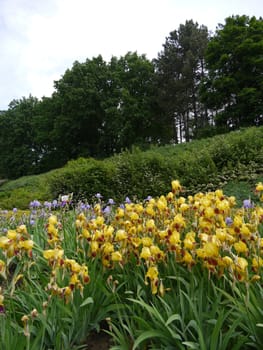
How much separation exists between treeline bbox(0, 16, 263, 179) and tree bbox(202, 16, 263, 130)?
0.07 m


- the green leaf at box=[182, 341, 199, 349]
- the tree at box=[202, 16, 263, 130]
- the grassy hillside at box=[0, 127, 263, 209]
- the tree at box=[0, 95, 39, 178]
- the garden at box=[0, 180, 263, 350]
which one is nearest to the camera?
the green leaf at box=[182, 341, 199, 349]

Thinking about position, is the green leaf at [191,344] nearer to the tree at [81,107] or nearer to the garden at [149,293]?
the garden at [149,293]

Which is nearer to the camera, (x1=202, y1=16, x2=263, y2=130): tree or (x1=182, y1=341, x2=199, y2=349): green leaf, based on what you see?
(x1=182, y1=341, x2=199, y2=349): green leaf

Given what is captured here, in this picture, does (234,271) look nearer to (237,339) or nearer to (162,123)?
(237,339)

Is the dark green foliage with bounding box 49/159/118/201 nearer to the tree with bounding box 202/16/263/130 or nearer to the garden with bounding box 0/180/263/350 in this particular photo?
the garden with bounding box 0/180/263/350

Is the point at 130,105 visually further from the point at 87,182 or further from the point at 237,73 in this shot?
the point at 87,182

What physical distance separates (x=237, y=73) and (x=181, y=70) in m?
6.16

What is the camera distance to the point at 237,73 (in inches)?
954

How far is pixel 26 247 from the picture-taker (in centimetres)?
180

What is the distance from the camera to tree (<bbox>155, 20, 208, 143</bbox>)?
29.2 meters

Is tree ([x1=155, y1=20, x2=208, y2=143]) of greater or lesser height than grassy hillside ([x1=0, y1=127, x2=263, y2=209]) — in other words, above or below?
above

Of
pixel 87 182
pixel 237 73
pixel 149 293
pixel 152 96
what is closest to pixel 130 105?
pixel 152 96

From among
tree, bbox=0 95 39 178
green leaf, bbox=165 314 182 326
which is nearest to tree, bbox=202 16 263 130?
tree, bbox=0 95 39 178

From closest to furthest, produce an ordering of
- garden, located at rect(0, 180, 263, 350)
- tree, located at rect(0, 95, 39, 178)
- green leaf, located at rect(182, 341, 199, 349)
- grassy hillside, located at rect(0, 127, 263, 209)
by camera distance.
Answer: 1. green leaf, located at rect(182, 341, 199, 349)
2. garden, located at rect(0, 180, 263, 350)
3. grassy hillside, located at rect(0, 127, 263, 209)
4. tree, located at rect(0, 95, 39, 178)
